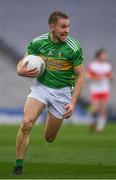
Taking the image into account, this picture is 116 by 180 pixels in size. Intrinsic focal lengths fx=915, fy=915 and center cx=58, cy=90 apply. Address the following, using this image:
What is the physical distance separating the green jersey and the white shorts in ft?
0.32

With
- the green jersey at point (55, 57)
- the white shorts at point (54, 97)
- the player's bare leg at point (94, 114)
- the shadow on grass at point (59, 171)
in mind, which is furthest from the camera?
the player's bare leg at point (94, 114)

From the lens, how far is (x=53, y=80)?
41.5 feet

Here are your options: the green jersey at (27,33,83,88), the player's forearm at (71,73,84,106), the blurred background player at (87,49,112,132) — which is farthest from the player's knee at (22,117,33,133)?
the blurred background player at (87,49,112,132)

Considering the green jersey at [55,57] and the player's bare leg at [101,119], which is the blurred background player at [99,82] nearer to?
the player's bare leg at [101,119]

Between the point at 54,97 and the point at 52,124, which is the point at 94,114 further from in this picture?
the point at 54,97

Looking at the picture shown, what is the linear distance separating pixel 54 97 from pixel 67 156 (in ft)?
10.7

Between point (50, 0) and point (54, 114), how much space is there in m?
17.6

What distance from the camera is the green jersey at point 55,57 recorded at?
12500mm

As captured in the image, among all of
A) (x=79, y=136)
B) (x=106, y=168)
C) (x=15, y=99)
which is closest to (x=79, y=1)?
(x=15, y=99)

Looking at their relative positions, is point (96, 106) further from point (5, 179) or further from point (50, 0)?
point (5, 179)

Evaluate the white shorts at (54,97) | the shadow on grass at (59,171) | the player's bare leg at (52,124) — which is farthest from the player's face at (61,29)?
the shadow on grass at (59,171)

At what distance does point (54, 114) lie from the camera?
12.8 m

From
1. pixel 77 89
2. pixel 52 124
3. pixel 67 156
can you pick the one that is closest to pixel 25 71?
pixel 77 89

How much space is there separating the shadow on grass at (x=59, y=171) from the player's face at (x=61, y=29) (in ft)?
6.04
